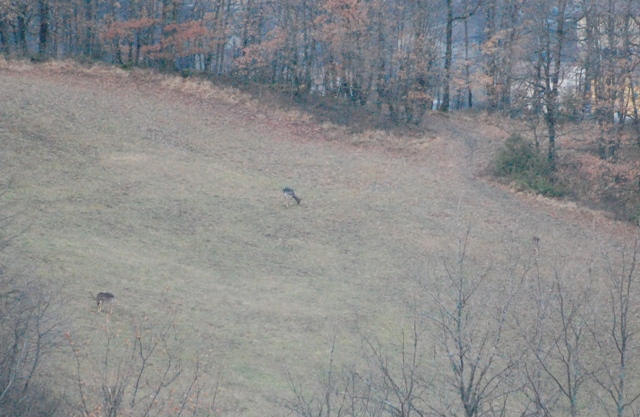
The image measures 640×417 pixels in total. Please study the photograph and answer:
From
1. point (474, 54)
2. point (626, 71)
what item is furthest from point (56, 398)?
point (474, 54)

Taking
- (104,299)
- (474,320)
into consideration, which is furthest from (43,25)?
(474,320)

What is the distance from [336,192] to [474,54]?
15.8m

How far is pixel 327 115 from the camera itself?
28656mm

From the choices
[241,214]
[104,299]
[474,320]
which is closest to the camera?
[104,299]

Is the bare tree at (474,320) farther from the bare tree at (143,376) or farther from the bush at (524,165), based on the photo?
the bush at (524,165)

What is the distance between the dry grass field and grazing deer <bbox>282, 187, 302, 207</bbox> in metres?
0.32

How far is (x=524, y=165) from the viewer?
24250mm

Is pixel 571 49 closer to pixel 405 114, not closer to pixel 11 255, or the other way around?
pixel 405 114

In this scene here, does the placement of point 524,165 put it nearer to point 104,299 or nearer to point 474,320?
point 474,320

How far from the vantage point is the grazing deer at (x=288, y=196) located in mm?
20172

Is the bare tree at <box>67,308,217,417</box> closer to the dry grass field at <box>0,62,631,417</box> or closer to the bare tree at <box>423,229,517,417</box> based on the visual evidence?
the dry grass field at <box>0,62,631,417</box>

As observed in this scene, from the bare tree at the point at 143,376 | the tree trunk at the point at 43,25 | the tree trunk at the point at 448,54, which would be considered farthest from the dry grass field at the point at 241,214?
the tree trunk at the point at 43,25

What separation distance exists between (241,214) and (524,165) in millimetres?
10496

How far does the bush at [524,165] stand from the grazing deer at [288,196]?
7.93 metres
